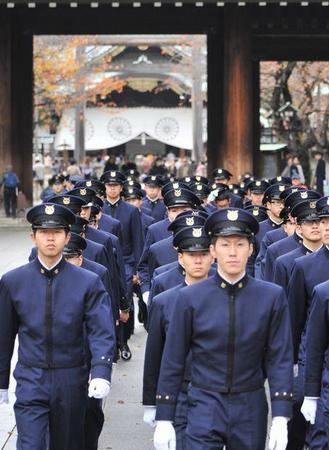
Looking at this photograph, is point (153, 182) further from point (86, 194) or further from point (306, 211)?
point (306, 211)

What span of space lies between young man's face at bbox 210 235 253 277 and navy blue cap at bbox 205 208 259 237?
3 cm

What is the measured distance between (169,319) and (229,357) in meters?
1.04

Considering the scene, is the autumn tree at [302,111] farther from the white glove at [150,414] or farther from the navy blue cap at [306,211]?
the white glove at [150,414]

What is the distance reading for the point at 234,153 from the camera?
96.5 feet

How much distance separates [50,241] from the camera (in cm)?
700

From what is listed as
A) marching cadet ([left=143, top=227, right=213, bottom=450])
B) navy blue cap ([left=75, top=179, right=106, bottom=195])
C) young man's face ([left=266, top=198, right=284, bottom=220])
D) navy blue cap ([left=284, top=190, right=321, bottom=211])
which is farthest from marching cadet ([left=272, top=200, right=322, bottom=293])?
navy blue cap ([left=75, top=179, right=106, bottom=195])

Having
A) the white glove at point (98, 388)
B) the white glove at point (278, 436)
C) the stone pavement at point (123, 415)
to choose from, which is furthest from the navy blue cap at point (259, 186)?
the white glove at point (278, 436)

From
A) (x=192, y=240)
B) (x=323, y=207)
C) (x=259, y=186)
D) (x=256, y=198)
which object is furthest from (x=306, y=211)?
(x=259, y=186)

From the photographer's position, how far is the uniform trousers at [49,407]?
6645 millimetres

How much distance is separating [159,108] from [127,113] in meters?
1.78

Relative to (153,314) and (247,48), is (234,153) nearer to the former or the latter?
(247,48)

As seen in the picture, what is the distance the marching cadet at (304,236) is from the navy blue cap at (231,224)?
2573 mm

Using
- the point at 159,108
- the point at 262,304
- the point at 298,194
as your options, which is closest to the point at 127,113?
the point at 159,108

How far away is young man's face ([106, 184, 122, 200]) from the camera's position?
13953mm
